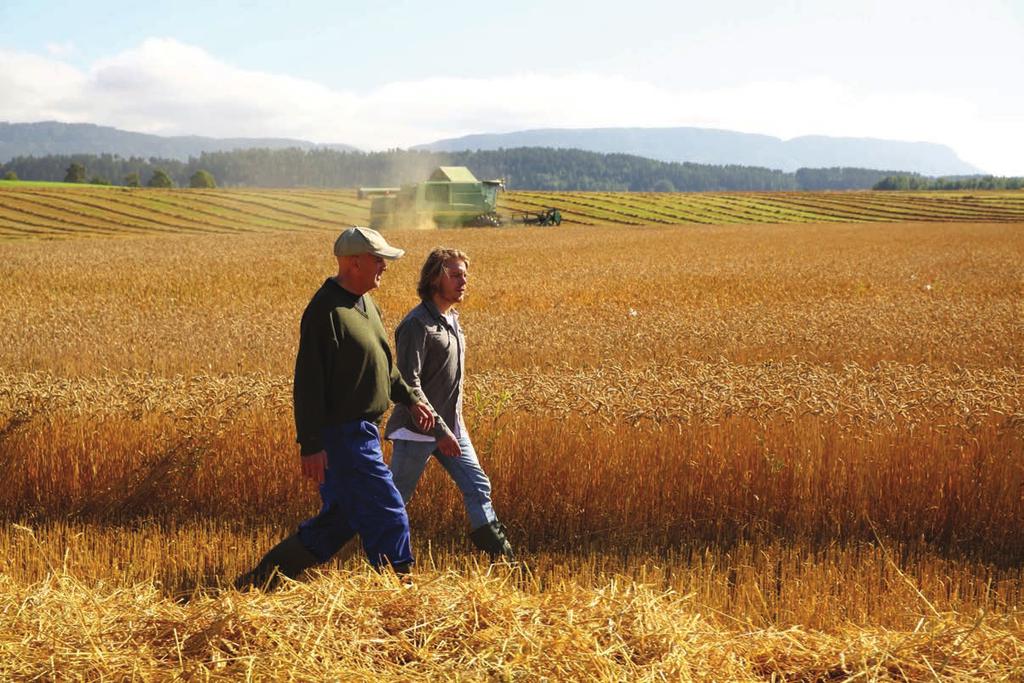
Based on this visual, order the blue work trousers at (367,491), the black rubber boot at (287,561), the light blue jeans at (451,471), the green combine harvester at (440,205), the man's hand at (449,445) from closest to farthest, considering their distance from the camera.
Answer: the blue work trousers at (367,491) → the black rubber boot at (287,561) → the man's hand at (449,445) → the light blue jeans at (451,471) → the green combine harvester at (440,205)

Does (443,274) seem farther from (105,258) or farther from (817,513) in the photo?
(105,258)

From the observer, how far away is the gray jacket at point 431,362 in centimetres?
531

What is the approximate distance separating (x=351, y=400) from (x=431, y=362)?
793mm

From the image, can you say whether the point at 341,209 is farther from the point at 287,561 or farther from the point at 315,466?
the point at 315,466

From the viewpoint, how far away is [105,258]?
30766 mm

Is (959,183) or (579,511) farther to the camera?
(959,183)

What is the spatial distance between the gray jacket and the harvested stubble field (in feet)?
3.19

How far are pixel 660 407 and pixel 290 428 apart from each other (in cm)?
285

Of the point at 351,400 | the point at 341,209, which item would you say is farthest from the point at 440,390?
the point at 341,209

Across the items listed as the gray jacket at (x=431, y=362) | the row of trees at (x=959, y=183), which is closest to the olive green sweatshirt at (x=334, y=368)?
the gray jacket at (x=431, y=362)

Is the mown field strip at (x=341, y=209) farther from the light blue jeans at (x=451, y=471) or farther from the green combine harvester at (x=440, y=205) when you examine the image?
the light blue jeans at (x=451, y=471)

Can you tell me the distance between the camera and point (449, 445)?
5.30 m

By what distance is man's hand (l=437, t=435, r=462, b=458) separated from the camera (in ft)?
17.3

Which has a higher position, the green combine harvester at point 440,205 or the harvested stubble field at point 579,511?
the green combine harvester at point 440,205
